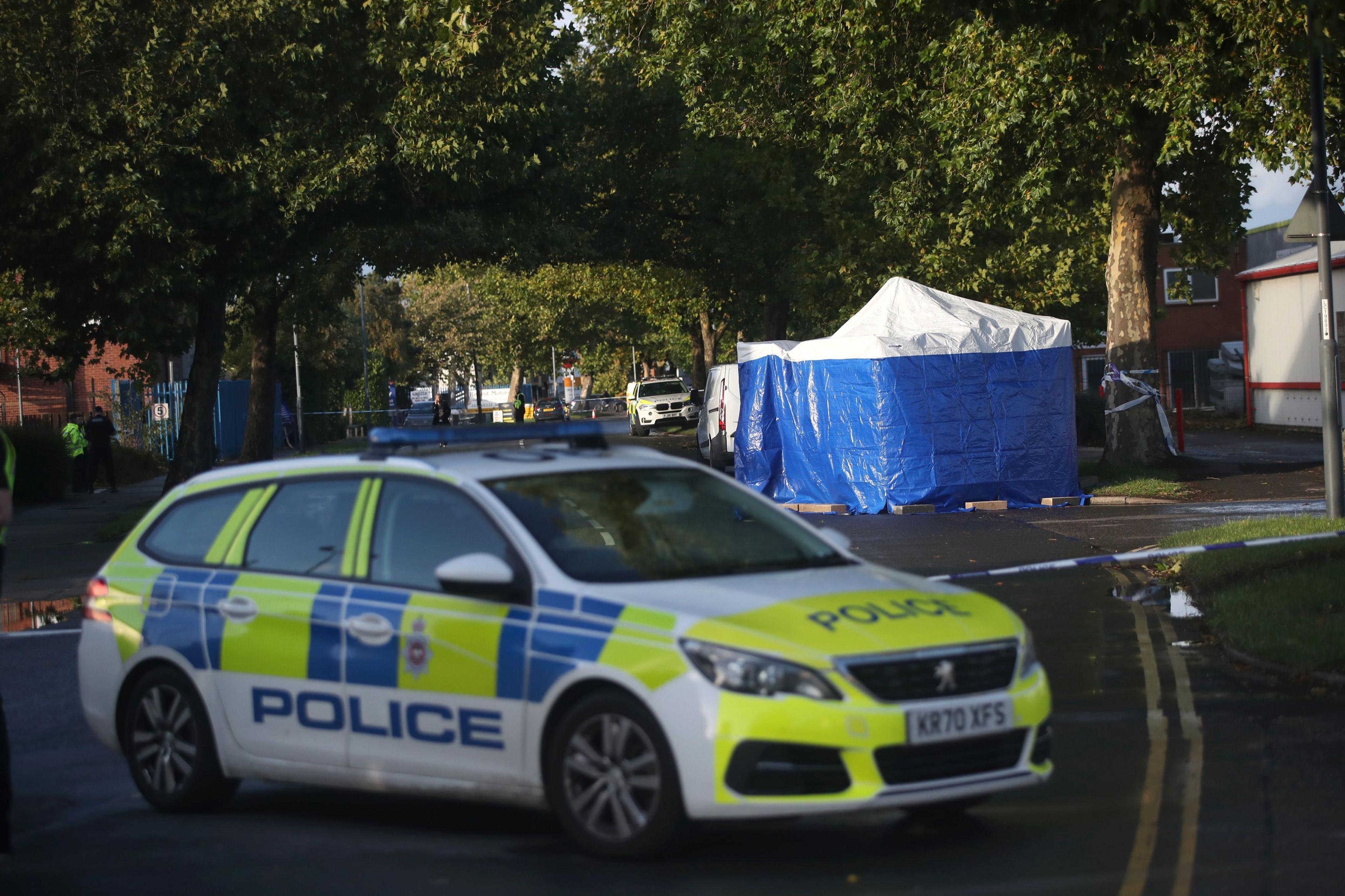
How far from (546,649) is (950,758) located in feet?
4.72

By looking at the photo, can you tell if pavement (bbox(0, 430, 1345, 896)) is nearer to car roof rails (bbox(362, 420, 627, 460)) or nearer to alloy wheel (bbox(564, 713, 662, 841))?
alloy wheel (bbox(564, 713, 662, 841))

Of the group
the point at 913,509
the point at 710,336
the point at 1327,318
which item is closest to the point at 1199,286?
the point at 710,336

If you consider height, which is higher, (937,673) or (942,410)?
(942,410)

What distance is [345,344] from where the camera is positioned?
76875 millimetres

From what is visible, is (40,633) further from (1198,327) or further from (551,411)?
(1198,327)

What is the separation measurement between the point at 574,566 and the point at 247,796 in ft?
7.51

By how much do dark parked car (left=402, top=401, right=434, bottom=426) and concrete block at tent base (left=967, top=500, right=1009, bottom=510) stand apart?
39715 millimetres

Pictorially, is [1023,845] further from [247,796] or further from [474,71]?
[474,71]

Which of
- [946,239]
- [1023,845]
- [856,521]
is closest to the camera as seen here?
[1023,845]

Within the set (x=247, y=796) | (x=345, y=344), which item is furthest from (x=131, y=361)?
(x=247, y=796)

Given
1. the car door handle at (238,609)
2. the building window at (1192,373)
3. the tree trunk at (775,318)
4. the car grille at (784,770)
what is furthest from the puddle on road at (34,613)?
the building window at (1192,373)

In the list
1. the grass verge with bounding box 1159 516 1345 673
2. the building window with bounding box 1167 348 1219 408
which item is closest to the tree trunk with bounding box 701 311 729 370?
the building window with bounding box 1167 348 1219 408

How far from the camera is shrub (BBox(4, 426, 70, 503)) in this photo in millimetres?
28328

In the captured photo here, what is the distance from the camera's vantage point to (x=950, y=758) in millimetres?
5340
